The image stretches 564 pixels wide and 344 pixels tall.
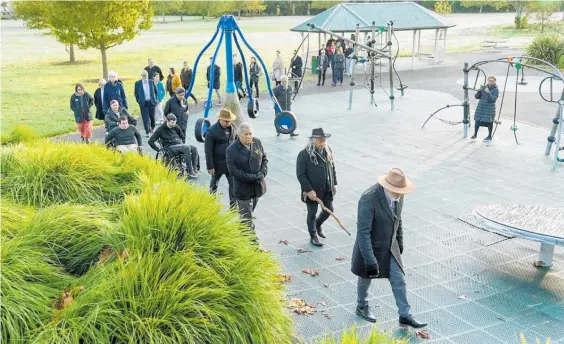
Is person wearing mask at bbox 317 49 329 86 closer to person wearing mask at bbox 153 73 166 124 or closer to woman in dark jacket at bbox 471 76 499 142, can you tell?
person wearing mask at bbox 153 73 166 124

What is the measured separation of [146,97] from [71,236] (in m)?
9.85

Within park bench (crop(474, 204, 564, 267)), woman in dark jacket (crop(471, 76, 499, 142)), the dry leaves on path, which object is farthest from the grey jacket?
woman in dark jacket (crop(471, 76, 499, 142))

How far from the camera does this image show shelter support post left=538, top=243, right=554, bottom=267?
24.9 feet

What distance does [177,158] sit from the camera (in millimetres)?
11406

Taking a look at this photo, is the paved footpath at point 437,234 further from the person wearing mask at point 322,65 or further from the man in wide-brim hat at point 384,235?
the person wearing mask at point 322,65

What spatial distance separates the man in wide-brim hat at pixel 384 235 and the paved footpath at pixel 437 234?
0.51 metres

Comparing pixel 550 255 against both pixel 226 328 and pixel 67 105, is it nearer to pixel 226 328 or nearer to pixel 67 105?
pixel 226 328

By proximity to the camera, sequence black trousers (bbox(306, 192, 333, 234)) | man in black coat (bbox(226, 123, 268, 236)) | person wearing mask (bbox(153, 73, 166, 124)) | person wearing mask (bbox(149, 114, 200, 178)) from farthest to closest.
Answer: person wearing mask (bbox(153, 73, 166, 124))
person wearing mask (bbox(149, 114, 200, 178))
black trousers (bbox(306, 192, 333, 234))
man in black coat (bbox(226, 123, 268, 236))

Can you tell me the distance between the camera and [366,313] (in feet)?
21.0

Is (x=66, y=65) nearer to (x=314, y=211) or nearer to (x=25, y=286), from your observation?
(x=314, y=211)

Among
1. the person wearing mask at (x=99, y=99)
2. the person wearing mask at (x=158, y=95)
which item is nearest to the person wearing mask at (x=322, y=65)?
the person wearing mask at (x=158, y=95)

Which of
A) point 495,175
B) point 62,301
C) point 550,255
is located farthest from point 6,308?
point 495,175

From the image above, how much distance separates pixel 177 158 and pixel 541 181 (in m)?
6.97

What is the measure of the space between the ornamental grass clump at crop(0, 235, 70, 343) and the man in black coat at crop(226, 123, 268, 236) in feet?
9.58
